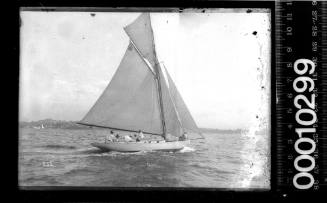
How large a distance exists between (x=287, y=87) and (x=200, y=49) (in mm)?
397

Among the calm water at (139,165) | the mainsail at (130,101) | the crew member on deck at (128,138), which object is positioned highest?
the mainsail at (130,101)

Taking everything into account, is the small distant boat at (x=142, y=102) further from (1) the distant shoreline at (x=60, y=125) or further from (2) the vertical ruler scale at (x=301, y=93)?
(2) the vertical ruler scale at (x=301, y=93)

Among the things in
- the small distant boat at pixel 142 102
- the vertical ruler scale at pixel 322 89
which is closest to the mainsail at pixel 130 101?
the small distant boat at pixel 142 102

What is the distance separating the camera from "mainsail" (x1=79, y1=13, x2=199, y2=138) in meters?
1.59

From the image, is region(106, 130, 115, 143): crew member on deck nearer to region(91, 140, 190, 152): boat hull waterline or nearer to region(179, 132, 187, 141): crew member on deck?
Result: region(91, 140, 190, 152): boat hull waterline

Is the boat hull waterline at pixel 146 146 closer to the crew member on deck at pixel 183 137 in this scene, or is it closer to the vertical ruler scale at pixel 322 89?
the crew member on deck at pixel 183 137

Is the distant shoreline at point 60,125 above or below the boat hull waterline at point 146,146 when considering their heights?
above

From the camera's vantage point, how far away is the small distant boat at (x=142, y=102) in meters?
1.60

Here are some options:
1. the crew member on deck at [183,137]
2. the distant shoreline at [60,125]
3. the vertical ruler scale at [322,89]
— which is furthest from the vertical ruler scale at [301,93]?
the crew member on deck at [183,137]

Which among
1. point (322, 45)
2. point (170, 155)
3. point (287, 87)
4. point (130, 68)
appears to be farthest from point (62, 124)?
point (322, 45)

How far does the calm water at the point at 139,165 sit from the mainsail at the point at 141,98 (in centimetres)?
10

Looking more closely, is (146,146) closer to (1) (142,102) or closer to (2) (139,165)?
(2) (139,165)

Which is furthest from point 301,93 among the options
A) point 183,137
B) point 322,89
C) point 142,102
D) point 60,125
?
point 60,125

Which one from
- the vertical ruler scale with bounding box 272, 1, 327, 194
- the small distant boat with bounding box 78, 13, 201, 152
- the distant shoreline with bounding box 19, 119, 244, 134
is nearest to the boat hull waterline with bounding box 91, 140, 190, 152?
the small distant boat with bounding box 78, 13, 201, 152
